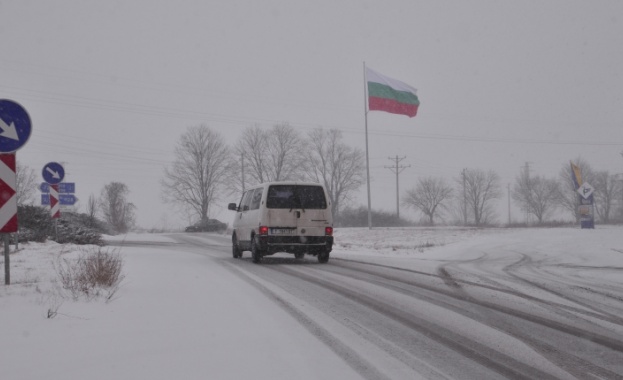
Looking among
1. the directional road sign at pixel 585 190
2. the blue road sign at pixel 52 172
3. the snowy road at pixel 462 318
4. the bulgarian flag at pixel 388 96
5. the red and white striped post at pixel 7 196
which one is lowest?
the snowy road at pixel 462 318

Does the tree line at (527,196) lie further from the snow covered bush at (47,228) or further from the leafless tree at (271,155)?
the snow covered bush at (47,228)

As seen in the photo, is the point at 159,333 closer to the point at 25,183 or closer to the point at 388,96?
the point at 388,96

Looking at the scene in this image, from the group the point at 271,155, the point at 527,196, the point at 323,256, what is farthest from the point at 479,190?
the point at 323,256

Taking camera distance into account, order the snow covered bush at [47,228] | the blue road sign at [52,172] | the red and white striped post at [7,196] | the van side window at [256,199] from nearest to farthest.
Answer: the red and white striped post at [7,196], the van side window at [256,199], the blue road sign at [52,172], the snow covered bush at [47,228]

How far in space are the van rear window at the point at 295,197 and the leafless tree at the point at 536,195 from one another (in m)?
90.8

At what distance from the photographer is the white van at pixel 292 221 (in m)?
13.7

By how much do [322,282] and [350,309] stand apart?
286 centimetres

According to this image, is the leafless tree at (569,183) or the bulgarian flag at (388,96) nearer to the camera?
the bulgarian flag at (388,96)

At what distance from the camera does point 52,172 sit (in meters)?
15.5

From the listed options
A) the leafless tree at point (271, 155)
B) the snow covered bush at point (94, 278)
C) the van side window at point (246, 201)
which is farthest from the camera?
the leafless tree at point (271, 155)

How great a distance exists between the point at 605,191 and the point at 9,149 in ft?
339

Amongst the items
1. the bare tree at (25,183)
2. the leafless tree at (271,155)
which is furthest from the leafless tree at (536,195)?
the bare tree at (25,183)

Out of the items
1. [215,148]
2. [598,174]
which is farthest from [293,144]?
[598,174]

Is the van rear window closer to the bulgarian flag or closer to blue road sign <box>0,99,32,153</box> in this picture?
blue road sign <box>0,99,32,153</box>
